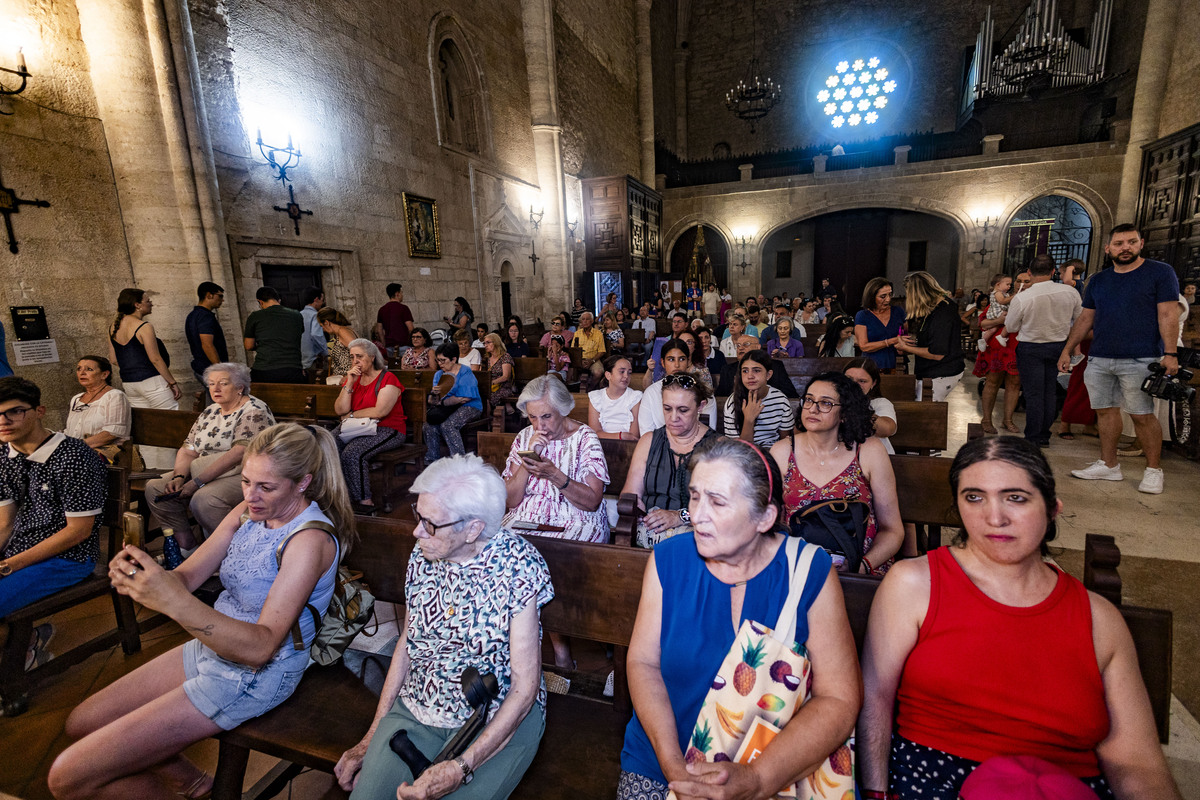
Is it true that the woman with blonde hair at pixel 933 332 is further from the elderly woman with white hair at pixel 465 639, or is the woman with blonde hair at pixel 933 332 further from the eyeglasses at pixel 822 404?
the elderly woman with white hair at pixel 465 639

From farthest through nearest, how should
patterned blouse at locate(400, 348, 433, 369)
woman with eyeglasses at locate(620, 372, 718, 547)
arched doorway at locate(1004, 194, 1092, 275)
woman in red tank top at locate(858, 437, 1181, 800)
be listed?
arched doorway at locate(1004, 194, 1092, 275) → patterned blouse at locate(400, 348, 433, 369) → woman with eyeglasses at locate(620, 372, 718, 547) → woman in red tank top at locate(858, 437, 1181, 800)

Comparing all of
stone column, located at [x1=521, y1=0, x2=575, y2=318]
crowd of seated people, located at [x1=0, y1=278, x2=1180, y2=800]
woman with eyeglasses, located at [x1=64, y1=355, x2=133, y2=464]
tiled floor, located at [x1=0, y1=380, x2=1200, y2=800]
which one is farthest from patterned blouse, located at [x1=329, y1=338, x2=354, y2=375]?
stone column, located at [x1=521, y1=0, x2=575, y2=318]

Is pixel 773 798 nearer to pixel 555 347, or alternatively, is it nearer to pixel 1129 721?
pixel 1129 721

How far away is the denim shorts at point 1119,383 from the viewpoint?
3.60 meters

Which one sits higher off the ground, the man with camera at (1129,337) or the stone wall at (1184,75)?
the stone wall at (1184,75)

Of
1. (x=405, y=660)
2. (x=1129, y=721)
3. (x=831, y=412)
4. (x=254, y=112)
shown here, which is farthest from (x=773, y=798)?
(x=254, y=112)

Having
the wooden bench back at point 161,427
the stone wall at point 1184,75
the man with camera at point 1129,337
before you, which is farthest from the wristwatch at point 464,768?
the stone wall at point 1184,75

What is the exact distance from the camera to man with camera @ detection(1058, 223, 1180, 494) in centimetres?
344

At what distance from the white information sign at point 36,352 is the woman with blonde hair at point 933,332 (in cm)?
721

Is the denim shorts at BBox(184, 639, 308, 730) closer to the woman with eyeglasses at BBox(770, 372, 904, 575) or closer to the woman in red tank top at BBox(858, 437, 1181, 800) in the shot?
the woman in red tank top at BBox(858, 437, 1181, 800)

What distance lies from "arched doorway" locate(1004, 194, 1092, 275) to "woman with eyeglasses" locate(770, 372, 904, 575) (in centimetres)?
1684

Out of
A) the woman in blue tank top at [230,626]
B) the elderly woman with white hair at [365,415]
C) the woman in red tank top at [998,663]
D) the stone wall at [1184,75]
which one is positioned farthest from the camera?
the stone wall at [1184,75]

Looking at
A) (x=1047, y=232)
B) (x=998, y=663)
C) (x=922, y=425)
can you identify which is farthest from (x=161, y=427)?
(x=1047, y=232)

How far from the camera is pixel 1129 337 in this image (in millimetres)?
3582
